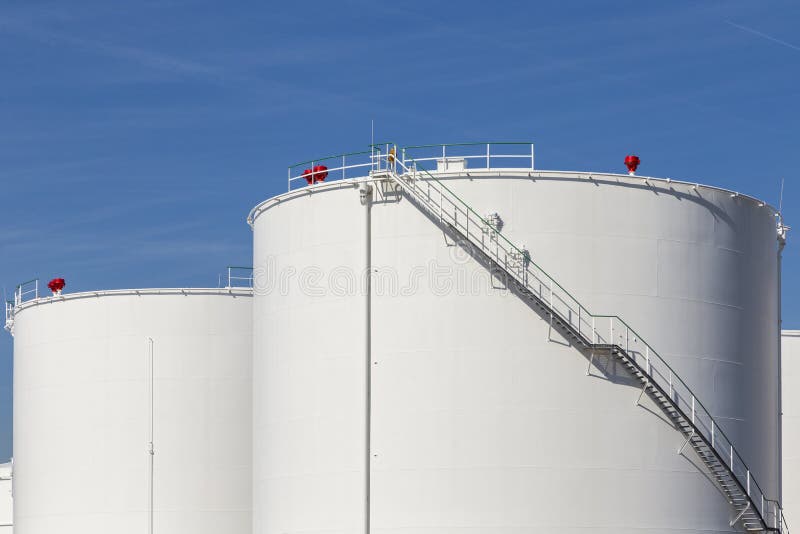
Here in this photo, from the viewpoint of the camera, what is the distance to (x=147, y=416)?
50.8 meters

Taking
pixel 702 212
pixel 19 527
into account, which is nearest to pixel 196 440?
pixel 19 527

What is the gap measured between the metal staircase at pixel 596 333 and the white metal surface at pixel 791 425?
1846 centimetres

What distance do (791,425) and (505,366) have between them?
23459 mm

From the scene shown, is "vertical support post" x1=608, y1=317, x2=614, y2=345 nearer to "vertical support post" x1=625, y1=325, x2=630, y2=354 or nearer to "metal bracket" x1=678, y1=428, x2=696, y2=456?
"vertical support post" x1=625, y1=325, x2=630, y2=354

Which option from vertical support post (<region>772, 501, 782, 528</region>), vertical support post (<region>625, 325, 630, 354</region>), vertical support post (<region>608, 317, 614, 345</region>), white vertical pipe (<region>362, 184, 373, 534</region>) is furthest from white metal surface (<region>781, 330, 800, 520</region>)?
white vertical pipe (<region>362, 184, 373, 534</region>)

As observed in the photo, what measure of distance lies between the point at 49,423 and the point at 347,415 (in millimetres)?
18248

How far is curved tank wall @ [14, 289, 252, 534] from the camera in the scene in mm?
50469

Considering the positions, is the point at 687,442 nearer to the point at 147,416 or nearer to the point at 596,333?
the point at 596,333

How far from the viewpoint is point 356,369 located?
37.7 metres

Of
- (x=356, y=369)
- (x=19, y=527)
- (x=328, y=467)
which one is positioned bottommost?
(x=19, y=527)

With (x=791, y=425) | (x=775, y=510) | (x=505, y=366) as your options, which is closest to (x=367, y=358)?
(x=505, y=366)

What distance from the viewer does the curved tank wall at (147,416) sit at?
5047 centimetres

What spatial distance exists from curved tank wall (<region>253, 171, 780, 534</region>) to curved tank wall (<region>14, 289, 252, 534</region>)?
37.1 feet

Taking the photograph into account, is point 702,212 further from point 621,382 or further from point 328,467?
point 328,467
